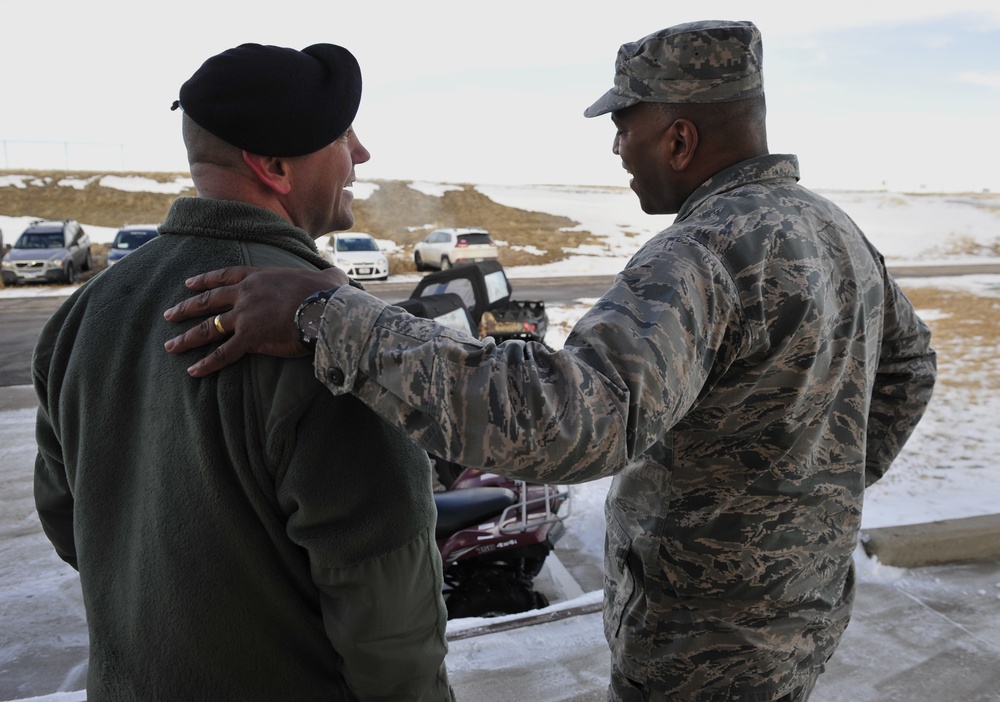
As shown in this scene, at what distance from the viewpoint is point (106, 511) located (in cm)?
149

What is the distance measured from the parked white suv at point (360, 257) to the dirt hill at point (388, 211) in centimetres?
659

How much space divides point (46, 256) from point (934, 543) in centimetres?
2119

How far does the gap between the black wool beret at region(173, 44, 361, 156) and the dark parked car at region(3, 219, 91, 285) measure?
2134 centimetres

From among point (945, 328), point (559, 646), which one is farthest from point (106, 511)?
point (945, 328)

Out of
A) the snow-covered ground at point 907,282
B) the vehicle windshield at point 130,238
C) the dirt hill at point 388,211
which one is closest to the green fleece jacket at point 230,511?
the snow-covered ground at point 907,282

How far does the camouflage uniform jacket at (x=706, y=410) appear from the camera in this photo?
4.28 ft

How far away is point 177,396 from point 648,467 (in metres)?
1.01

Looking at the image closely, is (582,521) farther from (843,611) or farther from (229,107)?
(229,107)

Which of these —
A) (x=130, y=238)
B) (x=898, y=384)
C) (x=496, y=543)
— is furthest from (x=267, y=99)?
(x=130, y=238)

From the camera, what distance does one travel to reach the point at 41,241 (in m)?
21.1

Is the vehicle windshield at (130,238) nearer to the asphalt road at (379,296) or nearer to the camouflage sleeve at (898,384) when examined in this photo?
the asphalt road at (379,296)

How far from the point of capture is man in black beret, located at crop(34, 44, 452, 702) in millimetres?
1355

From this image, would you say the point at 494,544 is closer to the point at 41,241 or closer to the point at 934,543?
the point at 934,543

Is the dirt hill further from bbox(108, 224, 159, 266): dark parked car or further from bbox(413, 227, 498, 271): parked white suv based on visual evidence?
bbox(108, 224, 159, 266): dark parked car
